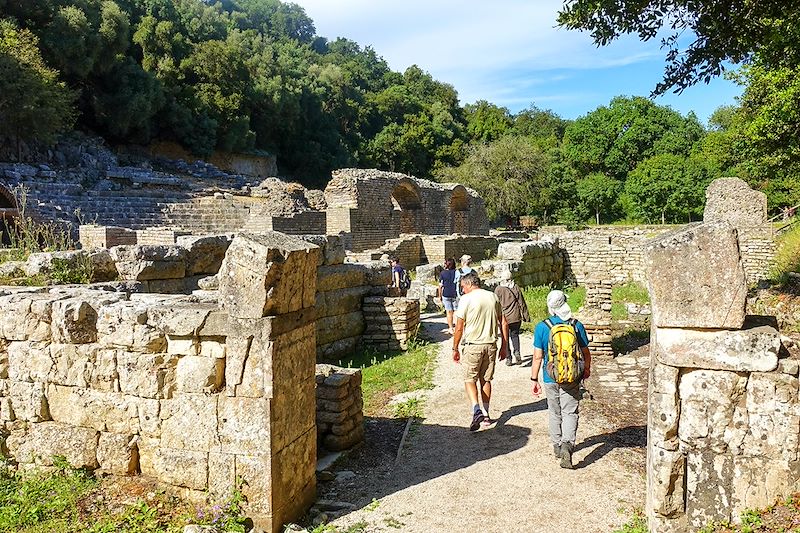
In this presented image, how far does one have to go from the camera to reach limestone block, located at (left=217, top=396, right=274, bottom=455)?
406cm

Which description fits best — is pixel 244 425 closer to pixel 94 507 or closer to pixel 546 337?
pixel 94 507

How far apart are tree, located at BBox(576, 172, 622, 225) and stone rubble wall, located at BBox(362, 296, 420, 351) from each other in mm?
38463

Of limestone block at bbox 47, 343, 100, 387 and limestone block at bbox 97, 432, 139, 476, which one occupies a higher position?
limestone block at bbox 47, 343, 100, 387

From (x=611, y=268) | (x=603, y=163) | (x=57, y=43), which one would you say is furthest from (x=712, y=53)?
(x=603, y=163)

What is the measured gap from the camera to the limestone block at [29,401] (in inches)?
186

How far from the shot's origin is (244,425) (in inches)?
161

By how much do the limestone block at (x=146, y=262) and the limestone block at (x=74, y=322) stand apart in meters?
3.18

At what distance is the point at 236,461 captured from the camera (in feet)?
13.6

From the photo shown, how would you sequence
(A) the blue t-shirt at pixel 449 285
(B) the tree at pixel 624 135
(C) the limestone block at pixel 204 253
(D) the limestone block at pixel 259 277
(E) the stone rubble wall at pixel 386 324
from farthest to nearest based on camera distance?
(B) the tree at pixel 624 135 → (A) the blue t-shirt at pixel 449 285 → (E) the stone rubble wall at pixel 386 324 → (C) the limestone block at pixel 204 253 → (D) the limestone block at pixel 259 277

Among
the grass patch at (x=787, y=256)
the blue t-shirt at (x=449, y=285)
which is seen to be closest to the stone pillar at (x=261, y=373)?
the blue t-shirt at (x=449, y=285)

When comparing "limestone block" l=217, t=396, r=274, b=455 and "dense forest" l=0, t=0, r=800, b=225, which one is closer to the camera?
"limestone block" l=217, t=396, r=274, b=455

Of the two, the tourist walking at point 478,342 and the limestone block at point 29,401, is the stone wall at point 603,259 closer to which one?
the tourist walking at point 478,342

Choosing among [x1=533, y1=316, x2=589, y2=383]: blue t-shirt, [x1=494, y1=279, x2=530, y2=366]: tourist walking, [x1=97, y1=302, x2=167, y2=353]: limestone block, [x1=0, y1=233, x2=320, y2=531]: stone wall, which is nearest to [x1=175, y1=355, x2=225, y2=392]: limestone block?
[x1=0, y1=233, x2=320, y2=531]: stone wall

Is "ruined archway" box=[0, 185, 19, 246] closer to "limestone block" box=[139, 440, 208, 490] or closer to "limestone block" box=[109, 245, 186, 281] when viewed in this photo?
"limestone block" box=[109, 245, 186, 281]
